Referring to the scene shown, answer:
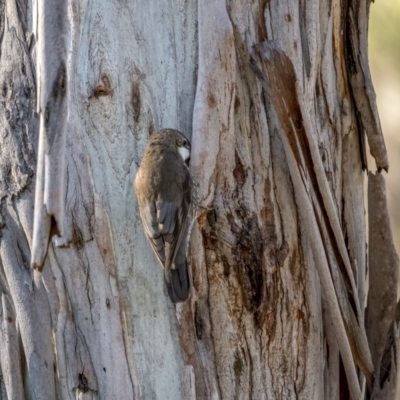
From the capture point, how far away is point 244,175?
2.26m

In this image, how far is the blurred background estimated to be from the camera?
14.6 ft

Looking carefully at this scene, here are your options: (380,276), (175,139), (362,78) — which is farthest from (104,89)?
(380,276)

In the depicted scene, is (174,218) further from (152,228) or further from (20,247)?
(20,247)

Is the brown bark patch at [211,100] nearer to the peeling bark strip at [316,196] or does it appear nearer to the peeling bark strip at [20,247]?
the peeling bark strip at [316,196]

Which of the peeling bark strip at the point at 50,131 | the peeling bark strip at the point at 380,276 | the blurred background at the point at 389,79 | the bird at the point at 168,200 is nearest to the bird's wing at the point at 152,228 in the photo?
the bird at the point at 168,200

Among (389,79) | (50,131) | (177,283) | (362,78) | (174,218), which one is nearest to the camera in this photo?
(50,131)

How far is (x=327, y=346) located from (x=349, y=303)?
0.13 metres

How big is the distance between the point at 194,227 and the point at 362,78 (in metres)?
0.74

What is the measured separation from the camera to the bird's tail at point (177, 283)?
2.10 metres

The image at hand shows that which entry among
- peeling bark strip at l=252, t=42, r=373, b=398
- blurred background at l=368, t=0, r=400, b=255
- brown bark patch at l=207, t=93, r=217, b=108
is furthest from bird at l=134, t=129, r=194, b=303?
blurred background at l=368, t=0, r=400, b=255

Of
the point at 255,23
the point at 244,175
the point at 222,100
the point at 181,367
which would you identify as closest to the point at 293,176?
the point at 244,175

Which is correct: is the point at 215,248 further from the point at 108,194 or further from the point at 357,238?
the point at 357,238

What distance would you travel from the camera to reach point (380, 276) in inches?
101

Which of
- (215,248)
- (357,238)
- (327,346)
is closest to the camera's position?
(215,248)
